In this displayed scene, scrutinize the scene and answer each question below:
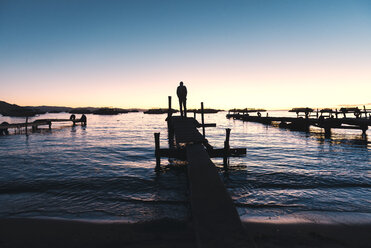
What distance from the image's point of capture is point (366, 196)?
6.70 metres

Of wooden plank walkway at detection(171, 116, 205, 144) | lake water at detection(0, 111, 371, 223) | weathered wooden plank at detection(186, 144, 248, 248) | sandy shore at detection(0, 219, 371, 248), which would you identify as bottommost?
lake water at detection(0, 111, 371, 223)

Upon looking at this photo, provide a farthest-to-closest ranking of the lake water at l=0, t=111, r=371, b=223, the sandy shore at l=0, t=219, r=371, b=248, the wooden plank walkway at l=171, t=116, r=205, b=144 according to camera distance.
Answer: the wooden plank walkway at l=171, t=116, r=205, b=144, the lake water at l=0, t=111, r=371, b=223, the sandy shore at l=0, t=219, r=371, b=248

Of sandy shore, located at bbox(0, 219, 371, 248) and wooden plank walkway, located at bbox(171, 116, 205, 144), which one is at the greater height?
wooden plank walkway, located at bbox(171, 116, 205, 144)

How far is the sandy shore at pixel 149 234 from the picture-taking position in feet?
12.9

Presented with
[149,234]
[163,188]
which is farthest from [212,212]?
[163,188]

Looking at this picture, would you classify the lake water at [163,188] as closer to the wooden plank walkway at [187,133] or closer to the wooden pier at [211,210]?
the wooden pier at [211,210]

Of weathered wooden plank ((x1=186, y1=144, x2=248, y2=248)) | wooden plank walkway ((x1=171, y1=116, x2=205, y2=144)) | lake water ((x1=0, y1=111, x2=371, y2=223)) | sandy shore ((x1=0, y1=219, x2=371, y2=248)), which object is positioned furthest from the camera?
wooden plank walkway ((x1=171, y1=116, x2=205, y2=144))

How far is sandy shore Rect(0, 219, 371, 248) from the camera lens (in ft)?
12.9

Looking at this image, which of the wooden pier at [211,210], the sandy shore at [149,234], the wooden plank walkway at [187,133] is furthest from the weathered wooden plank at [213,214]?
the wooden plank walkway at [187,133]

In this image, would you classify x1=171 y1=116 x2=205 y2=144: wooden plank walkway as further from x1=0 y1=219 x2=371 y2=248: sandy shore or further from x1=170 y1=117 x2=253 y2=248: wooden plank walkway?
x1=0 y1=219 x2=371 y2=248: sandy shore

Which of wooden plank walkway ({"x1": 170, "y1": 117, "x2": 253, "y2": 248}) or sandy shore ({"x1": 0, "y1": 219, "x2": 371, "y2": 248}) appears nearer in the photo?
wooden plank walkway ({"x1": 170, "y1": 117, "x2": 253, "y2": 248})

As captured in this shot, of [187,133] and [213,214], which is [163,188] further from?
[213,214]

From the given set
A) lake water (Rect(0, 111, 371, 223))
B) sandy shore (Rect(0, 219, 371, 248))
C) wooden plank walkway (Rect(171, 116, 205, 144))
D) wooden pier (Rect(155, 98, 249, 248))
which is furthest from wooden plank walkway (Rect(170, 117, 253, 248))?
wooden plank walkway (Rect(171, 116, 205, 144))

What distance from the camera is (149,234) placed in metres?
4.30
